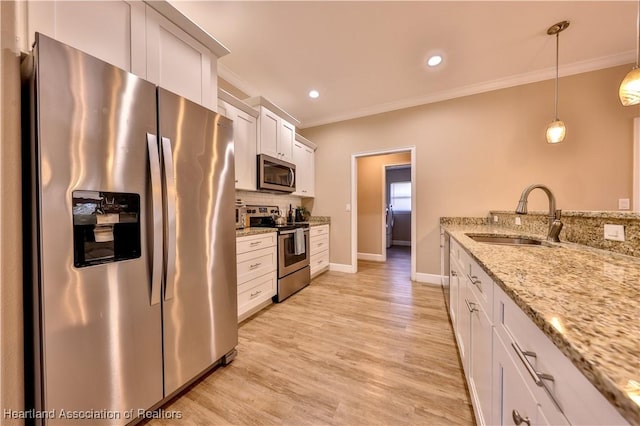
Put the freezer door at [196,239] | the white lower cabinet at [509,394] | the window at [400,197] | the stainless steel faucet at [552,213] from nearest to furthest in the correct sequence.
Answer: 1. the white lower cabinet at [509,394]
2. the freezer door at [196,239]
3. the stainless steel faucet at [552,213]
4. the window at [400,197]

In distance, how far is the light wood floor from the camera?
4.16 feet

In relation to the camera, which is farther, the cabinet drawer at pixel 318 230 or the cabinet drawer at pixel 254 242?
the cabinet drawer at pixel 318 230

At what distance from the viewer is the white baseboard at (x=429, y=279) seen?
3359 millimetres

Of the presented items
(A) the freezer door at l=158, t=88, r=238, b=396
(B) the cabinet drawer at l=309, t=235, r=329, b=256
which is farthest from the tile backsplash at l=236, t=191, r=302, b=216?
(A) the freezer door at l=158, t=88, r=238, b=396

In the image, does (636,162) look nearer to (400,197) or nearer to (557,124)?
(557,124)

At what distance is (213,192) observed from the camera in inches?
59.4

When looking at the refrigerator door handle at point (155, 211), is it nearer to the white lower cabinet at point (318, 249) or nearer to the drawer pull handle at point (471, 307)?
the drawer pull handle at point (471, 307)

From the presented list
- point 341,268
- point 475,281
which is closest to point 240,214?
point 341,268

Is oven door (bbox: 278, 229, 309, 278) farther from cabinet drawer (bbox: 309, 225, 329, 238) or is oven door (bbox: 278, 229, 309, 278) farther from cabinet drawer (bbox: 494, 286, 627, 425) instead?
cabinet drawer (bbox: 494, 286, 627, 425)

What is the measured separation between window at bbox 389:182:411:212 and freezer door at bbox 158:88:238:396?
615 cm

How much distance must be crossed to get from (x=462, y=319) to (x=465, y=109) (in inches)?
113

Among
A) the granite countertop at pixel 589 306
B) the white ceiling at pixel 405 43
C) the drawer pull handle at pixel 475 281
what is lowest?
the drawer pull handle at pixel 475 281

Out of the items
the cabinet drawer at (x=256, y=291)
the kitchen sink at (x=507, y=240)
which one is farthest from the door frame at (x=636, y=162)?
the cabinet drawer at (x=256, y=291)

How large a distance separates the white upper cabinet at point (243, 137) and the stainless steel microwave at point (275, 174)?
3.4 inches
